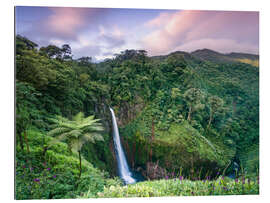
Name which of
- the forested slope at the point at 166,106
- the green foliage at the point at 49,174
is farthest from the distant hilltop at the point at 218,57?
the green foliage at the point at 49,174

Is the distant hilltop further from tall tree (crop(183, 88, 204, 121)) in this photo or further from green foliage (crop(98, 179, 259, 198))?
green foliage (crop(98, 179, 259, 198))

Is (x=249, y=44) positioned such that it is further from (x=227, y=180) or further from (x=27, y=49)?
(x=27, y=49)

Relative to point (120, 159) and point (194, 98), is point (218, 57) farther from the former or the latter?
point (120, 159)

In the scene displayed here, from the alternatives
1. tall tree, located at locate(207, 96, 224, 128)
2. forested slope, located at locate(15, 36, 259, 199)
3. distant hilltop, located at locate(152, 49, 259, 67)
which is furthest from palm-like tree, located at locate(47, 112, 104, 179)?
tall tree, located at locate(207, 96, 224, 128)

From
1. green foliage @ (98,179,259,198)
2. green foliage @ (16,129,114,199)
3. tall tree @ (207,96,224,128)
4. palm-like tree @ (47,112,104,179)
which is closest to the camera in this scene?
palm-like tree @ (47,112,104,179)

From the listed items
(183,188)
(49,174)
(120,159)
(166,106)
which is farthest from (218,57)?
(49,174)

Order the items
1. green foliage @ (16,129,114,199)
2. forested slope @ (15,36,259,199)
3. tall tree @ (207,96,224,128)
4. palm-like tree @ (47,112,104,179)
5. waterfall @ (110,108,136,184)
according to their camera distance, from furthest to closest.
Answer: tall tree @ (207,96,224,128) < waterfall @ (110,108,136,184) < forested slope @ (15,36,259,199) < green foliage @ (16,129,114,199) < palm-like tree @ (47,112,104,179)

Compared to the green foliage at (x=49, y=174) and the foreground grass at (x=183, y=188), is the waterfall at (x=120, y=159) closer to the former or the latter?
the foreground grass at (x=183, y=188)

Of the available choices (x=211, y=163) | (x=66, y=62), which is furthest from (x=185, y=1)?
(x=211, y=163)
